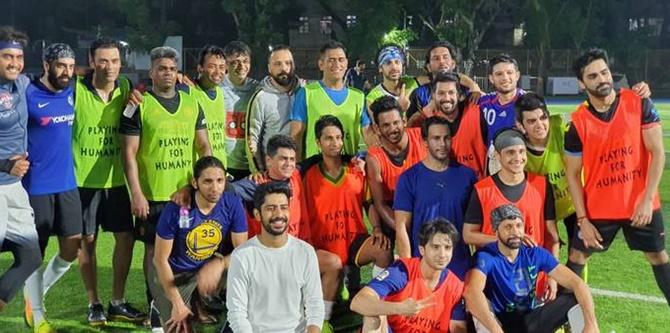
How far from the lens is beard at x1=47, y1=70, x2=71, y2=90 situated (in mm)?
5664

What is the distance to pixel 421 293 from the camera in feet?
15.3

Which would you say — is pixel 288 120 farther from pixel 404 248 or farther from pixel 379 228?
pixel 404 248

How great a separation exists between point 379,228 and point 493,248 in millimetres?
1104

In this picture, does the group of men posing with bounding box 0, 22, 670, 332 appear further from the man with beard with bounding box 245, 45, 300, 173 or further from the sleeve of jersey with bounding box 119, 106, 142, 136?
the man with beard with bounding box 245, 45, 300, 173

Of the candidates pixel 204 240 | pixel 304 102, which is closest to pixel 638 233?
pixel 304 102

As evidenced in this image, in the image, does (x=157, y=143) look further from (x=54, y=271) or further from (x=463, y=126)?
(x=463, y=126)

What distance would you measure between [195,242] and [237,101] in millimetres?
2061

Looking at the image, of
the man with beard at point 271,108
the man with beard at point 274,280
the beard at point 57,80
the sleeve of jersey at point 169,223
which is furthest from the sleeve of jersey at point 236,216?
the beard at point 57,80

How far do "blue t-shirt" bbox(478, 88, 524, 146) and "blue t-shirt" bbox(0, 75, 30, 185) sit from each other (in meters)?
3.36

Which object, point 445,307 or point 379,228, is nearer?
point 445,307

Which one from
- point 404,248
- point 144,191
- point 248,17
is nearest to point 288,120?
point 144,191

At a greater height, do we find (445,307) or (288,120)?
(288,120)

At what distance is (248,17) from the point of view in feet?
133

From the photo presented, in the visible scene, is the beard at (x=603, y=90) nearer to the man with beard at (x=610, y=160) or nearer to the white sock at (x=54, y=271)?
the man with beard at (x=610, y=160)
